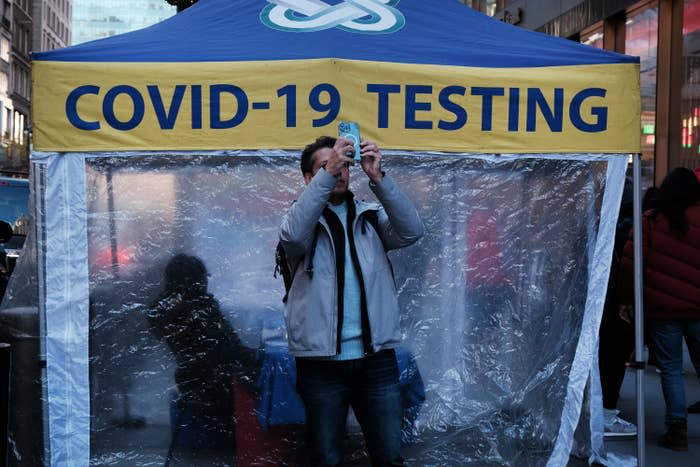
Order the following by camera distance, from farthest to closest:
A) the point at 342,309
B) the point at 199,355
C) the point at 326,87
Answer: the point at 199,355 < the point at 326,87 < the point at 342,309

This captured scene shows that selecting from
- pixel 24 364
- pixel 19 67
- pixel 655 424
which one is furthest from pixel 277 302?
pixel 19 67

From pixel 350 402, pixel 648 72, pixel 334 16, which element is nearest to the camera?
pixel 350 402

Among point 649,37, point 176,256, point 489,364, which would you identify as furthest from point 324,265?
point 649,37

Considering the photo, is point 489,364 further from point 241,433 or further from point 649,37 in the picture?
point 649,37

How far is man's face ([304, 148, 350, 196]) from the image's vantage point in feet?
11.6

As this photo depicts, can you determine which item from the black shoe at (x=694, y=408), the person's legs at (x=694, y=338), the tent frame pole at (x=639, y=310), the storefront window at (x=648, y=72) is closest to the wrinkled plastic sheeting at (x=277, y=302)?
the tent frame pole at (x=639, y=310)

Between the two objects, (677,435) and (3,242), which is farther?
(3,242)

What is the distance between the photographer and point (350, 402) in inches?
142

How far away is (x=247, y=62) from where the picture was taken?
464 centimetres

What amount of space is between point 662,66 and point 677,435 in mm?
8179

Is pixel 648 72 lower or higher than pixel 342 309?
higher

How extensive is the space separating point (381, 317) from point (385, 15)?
7.15 feet

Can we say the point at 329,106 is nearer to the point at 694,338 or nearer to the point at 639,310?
the point at 639,310

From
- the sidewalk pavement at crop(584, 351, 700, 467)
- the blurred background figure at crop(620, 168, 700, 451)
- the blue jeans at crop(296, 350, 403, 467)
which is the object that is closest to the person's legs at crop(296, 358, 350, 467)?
the blue jeans at crop(296, 350, 403, 467)
